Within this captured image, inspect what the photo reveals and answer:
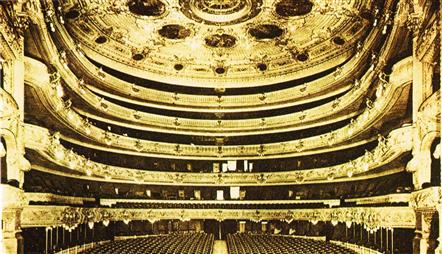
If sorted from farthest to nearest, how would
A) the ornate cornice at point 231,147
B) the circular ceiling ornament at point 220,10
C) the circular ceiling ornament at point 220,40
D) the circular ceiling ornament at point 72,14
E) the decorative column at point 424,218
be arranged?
1. the circular ceiling ornament at point 220,40
2. the circular ceiling ornament at point 220,10
3. the circular ceiling ornament at point 72,14
4. the ornate cornice at point 231,147
5. the decorative column at point 424,218

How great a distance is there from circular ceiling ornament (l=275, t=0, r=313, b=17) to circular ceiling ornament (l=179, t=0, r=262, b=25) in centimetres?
103

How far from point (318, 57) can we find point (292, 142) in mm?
6131

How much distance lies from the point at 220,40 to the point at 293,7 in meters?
5.80

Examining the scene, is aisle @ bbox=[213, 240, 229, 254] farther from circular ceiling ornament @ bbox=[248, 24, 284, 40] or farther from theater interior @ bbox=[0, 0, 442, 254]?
circular ceiling ornament @ bbox=[248, 24, 284, 40]

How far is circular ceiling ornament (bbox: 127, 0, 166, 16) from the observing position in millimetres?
21844

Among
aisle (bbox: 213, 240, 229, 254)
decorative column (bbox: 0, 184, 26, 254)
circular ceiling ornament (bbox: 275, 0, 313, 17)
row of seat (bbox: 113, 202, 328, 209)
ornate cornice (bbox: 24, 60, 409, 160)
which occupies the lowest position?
aisle (bbox: 213, 240, 229, 254)

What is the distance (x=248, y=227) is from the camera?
33625 millimetres

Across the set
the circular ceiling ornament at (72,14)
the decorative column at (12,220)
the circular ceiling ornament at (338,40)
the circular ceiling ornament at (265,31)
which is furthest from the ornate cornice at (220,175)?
the circular ceiling ornament at (265,31)

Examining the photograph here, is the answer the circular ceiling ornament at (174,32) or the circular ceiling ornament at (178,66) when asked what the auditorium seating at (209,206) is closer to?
the circular ceiling ornament at (178,66)

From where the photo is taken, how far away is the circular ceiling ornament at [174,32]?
2472 centimetres

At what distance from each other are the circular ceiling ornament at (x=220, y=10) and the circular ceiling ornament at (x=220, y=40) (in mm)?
1923

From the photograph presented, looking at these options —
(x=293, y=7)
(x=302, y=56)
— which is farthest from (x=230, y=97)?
(x=293, y=7)

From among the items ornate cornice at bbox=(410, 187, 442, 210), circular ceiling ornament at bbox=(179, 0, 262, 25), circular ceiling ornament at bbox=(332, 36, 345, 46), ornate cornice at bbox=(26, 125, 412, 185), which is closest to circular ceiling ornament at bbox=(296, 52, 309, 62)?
circular ceiling ornament at bbox=(332, 36, 345, 46)

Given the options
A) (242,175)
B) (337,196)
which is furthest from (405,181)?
(242,175)
